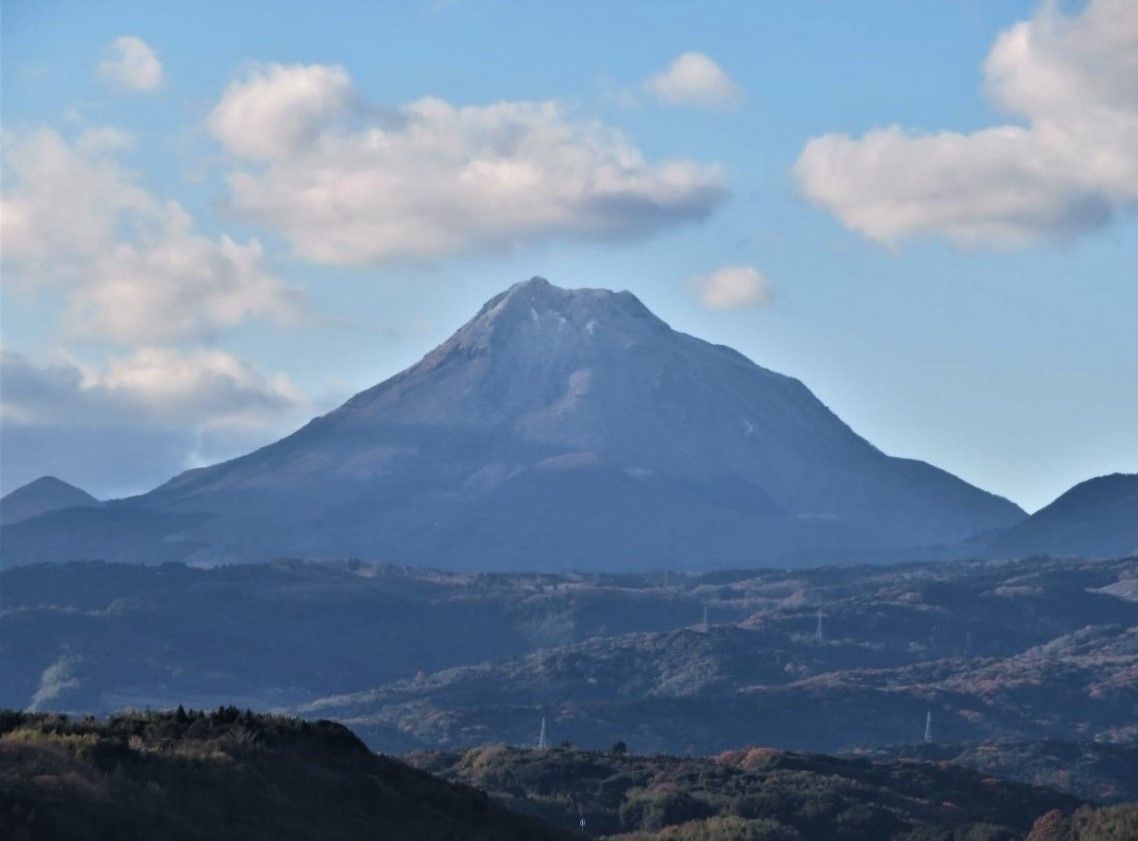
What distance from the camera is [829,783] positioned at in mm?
91312

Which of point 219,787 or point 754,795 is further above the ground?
point 219,787

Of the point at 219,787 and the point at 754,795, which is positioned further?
the point at 754,795

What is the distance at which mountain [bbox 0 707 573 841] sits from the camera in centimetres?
3731

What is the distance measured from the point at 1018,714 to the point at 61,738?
523 ft

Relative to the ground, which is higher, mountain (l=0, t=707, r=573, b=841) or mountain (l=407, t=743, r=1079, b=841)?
mountain (l=0, t=707, r=573, b=841)

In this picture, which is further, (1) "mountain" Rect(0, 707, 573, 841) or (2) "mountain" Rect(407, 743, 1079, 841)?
(2) "mountain" Rect(407, 743, 1079, 841)

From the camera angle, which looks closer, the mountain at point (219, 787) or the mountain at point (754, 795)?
the mountain at point (219, 787)

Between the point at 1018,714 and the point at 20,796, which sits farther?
the point at 1018,714

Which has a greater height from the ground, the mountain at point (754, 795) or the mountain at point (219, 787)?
the mountain at point (219, 787)

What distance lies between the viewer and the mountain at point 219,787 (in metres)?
37.3

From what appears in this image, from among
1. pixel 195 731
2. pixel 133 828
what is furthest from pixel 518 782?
pixel 133 828

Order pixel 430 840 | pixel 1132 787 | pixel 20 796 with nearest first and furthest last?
1. pixel 20 796
2. pixel 430 840
3. pixel 1132 787

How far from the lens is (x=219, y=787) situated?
4172cm

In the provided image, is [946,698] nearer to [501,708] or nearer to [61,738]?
[501,708]
